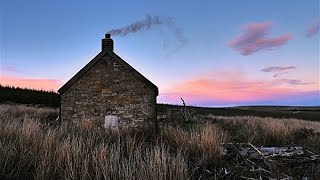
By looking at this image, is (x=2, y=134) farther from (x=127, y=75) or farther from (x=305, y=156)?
(x=127, y=75)

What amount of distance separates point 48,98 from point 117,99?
32.9 metres

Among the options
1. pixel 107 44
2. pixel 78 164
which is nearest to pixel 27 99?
pixel 107 44

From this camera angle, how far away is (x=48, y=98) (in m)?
46.8

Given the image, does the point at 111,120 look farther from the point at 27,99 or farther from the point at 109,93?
the point at 27,99

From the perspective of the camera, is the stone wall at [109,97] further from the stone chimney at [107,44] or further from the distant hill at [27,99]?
the distant hill at [27,99]

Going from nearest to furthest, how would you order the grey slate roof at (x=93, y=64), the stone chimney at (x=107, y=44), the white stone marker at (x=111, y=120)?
the white stone marker at (x=111, y=120) < the grey slate roof at (x=93, y=64) < the stone chimney at (x=107, y=44)

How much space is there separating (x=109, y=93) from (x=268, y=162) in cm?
1193

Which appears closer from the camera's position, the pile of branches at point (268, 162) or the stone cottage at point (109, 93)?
the pile of branches at point (268, 162)

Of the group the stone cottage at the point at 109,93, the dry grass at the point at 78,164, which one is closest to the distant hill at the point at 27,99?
the stone cottage at the point at 109,93

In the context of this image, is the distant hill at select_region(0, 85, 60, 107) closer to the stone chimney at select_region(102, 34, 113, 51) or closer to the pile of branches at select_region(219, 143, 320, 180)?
the stone chimney at select_region(102, 34, 113, 51)

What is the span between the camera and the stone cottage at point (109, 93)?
16875 millimetres

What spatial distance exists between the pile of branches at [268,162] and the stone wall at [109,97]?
954 centimetres

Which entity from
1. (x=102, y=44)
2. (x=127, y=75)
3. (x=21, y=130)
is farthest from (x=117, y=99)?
(x=21, y=130)

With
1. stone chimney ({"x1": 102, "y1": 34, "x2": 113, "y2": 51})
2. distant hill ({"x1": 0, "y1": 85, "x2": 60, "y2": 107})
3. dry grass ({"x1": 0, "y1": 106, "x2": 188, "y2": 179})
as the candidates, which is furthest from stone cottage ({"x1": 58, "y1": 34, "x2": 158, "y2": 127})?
distant hill ({"x1": 0, "y1": 85, "x2": 60, "y2": 107})
